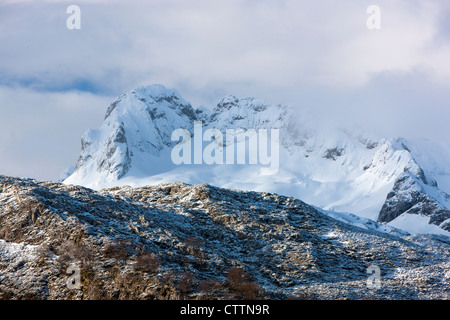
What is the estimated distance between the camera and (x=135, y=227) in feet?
168

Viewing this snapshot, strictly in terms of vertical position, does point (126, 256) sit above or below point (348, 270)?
above

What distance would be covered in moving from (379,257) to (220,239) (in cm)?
1600

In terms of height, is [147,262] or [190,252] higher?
[147,262]

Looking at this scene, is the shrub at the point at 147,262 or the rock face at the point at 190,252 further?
the shrub at the point at 147,262

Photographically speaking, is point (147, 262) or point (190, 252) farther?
point (190, 252)

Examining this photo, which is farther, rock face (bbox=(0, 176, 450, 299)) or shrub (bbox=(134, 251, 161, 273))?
shrub (bbox=(134, 251, 161, 273))

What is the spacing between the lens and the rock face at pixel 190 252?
42.6 metres

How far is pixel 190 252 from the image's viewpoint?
4869 cm

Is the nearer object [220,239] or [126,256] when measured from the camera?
[126,256]

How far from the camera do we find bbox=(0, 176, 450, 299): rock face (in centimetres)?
4256
